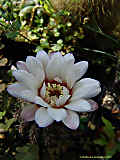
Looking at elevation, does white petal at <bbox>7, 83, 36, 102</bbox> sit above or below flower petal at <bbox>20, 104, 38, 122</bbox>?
above

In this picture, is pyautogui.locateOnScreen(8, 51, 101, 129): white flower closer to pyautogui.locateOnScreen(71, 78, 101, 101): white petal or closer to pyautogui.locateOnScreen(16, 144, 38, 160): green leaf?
pyautogui.locateOnScreen(71, 78, 101, 101): white petal

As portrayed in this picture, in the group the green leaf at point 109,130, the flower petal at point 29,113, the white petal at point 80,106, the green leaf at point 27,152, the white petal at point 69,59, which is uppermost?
the white petal at point 69,59

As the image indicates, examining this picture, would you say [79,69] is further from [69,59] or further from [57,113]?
[57,113]

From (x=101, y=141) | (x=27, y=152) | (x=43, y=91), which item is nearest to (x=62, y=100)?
(x=43, y=91)

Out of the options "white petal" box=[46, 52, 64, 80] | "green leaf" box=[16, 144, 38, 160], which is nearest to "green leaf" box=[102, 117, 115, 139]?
"green leaf" box=[16, 144, 38, 160]

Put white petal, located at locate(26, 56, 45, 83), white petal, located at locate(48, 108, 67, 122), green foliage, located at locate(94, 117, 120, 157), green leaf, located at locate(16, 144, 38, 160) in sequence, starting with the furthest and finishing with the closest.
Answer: green foliage, located at locate(94, 117, 120, 157), green leaf, located at locate(16, 144, 38, 160), white petal, located at locate(26, 56, 45, 83), white petal, located at locate(48, 108, 67, 122)

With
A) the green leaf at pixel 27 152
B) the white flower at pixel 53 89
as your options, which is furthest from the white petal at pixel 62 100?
the green leaf at pixel 27 152

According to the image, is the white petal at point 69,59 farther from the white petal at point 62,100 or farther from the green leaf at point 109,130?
the green leaf at point 109,130
